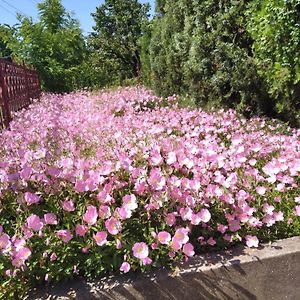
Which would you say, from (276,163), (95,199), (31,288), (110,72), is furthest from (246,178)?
(110,72)

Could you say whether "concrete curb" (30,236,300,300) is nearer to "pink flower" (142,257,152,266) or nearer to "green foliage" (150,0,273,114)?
"pink flower" (142,257,152,266)

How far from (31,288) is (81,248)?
0.30m

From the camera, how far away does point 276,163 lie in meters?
2.75

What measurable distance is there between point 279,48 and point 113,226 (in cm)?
375

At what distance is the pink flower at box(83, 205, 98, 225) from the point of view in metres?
1.92

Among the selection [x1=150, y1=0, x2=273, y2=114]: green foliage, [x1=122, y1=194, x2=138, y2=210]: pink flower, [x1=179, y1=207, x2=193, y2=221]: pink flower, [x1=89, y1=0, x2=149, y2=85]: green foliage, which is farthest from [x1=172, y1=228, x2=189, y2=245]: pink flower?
[x1=89, y1=0, x2=149, y2=85]: green foliage

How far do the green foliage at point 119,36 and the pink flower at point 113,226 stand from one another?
19.4m

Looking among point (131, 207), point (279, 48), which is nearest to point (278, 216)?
point (131, 207)

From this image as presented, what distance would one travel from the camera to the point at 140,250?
1.84m

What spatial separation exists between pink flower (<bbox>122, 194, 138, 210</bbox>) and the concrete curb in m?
0.33

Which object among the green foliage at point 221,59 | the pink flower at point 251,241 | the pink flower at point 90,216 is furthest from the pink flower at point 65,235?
the green foliage at point 221,59

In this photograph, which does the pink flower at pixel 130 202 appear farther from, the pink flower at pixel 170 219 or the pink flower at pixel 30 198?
the pink flower at pixel 30 198

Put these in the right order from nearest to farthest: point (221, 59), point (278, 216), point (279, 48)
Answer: point (278, 216) → point (279, 48) → point (221, 59)

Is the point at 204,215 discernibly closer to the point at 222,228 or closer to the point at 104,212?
the point at 222,228
